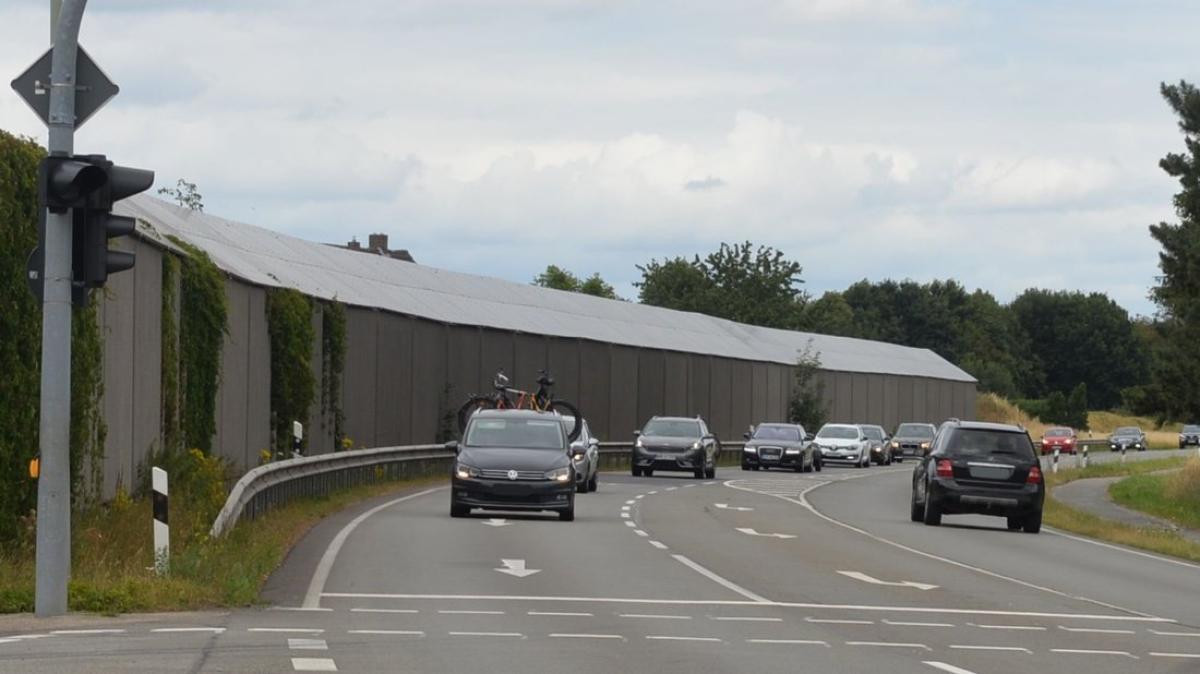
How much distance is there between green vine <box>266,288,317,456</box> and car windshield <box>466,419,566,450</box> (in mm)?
6782

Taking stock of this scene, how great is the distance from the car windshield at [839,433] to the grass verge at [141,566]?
154 feet

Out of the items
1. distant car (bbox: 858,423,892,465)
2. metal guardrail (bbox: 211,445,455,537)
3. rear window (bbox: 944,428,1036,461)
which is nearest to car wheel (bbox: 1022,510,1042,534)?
rear window (bbox: 944,428,1036,461)

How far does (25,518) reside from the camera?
18.7 meters

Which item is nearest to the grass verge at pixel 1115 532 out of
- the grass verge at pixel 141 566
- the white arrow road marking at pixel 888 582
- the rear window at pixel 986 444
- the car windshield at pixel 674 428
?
the rear window at pixel 986 444

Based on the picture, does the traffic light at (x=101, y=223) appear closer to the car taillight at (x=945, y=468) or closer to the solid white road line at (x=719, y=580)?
the solid white road line at (x=719, y=580)

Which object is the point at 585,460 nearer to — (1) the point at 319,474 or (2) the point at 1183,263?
(1) the point at 319,474

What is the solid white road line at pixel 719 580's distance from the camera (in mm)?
18688

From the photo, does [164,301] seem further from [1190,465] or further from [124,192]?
[1190,465]

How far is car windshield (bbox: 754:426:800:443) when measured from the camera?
60000 millimetres

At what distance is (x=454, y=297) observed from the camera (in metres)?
58.2

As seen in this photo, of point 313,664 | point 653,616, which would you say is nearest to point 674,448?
point 653,616

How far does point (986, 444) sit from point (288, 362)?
504 inches

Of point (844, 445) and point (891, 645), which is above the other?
point (844, 445)

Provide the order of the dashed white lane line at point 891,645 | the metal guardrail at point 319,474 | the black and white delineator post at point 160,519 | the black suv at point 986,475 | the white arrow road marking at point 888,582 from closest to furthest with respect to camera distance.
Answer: the dashed white lane line at point 891,645 → the black and white delineator post at point 160,519 → the white arrow road marking at point 888,582 → the metal guardrail at point 319,474 → the black suv at point 986,475
